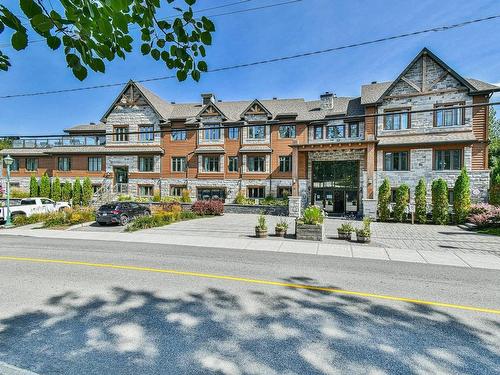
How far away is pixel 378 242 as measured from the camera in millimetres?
13695

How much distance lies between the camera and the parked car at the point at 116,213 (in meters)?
19.2

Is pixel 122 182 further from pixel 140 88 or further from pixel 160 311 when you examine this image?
pixel 160 311

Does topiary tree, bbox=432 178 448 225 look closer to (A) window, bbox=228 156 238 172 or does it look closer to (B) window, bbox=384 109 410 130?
(B) window, bbox=384 109 410 130

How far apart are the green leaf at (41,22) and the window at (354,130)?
2905 cm

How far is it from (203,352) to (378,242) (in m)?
11.9

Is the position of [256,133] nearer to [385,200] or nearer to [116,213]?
[385,200]

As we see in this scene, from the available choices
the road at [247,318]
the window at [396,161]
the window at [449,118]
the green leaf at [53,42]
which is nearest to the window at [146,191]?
the road at [247,318]

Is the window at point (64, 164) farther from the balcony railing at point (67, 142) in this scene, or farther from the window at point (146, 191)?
the window at point (146, 191)

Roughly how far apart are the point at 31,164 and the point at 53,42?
4344 centimetres

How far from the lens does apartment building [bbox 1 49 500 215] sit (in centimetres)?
2442

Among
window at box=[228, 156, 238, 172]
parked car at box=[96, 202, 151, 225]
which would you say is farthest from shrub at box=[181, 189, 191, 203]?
parked car at box=[96, 202, 151, 225]

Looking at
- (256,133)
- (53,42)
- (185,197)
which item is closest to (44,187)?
(185,197)

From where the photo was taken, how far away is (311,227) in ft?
46.4

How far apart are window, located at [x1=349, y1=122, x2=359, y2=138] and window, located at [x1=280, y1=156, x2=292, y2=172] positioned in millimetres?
6790
